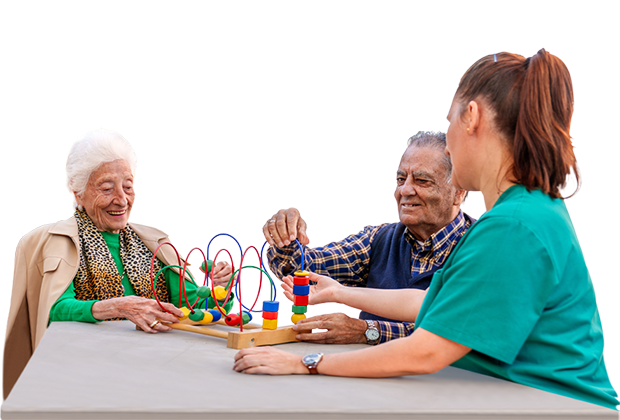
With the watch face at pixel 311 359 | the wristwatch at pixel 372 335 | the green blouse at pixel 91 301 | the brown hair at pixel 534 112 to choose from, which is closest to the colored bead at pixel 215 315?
the green blouse at pixel 91 301

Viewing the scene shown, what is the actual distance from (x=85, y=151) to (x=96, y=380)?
1.68 meters

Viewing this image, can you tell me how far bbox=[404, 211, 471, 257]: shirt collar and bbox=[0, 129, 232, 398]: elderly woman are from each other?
96cm

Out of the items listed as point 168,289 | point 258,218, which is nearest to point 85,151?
point 168,289

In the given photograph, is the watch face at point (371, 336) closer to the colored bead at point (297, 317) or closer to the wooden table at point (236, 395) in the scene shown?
the colored bead at point (297, 317)

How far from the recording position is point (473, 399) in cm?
142

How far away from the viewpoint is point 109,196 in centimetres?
292

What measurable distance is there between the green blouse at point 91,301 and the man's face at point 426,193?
959 mm

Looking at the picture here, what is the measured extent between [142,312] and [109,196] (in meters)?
0.87

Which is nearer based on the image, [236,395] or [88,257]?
[236,395]

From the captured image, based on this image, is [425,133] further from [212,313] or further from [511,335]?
[511,335]

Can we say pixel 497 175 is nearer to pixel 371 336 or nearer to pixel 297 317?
pixel 371 336

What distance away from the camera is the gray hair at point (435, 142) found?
2764mm

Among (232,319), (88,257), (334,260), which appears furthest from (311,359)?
(88,257)

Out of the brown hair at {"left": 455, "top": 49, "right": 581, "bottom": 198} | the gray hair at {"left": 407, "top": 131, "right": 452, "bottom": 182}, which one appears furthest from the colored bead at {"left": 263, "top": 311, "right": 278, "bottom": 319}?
the gray hair at {"left": 407, "top": 131, "right": 452, "bottom": 182}
